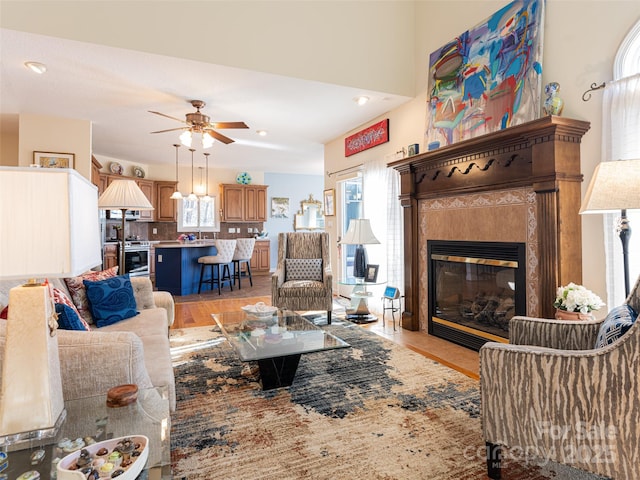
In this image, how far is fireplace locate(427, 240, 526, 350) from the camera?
2994 millimetres

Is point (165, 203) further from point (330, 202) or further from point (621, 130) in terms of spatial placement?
point (621, 130)

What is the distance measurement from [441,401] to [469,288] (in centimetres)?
152

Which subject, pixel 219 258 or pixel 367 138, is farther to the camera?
pixel 219 258

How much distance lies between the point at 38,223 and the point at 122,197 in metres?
2.83

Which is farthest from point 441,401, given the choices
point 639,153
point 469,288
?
point 639,153

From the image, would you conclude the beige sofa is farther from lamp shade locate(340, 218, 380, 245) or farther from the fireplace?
lamp shade locate(340, 218, 380, 245)

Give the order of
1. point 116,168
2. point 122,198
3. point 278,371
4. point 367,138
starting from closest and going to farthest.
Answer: point 278,371, point 122,198, point 367,138, point 116,168

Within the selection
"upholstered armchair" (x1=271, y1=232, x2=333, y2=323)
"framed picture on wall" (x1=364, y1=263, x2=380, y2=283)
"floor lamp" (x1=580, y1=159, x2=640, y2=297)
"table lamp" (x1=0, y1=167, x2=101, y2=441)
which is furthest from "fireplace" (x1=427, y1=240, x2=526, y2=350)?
"table lamp" (x1=0, y1=167, x2=101, y2=441)

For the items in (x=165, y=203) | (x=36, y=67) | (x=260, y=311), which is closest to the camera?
(x=260, y=311)

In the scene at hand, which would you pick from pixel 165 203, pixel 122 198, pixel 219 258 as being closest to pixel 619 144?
pixel 122 198

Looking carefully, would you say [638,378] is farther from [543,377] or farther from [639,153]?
[639,153]

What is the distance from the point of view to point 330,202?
245 inches

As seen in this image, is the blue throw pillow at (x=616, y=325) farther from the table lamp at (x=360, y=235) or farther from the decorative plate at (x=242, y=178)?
the decorative plate at (x=242, y=178)

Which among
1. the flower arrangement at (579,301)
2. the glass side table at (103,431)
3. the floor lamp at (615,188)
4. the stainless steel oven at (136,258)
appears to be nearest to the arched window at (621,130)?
the flower arrangement at (579,301)
